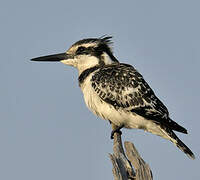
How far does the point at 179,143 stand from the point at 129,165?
241 centimetres

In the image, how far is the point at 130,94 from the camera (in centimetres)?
921

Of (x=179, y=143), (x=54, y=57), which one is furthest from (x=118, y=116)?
(x=54, y=57)

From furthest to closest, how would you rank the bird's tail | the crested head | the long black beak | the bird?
the long black beak
the crested head
the bird
the bird's tail

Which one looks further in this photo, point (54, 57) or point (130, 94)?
point (54, 57)

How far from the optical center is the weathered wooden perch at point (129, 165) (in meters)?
6.15

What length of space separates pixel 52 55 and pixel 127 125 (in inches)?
110

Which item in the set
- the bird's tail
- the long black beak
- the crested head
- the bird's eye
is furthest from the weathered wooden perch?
the long black beak

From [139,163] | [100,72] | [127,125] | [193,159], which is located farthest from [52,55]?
[139,163]

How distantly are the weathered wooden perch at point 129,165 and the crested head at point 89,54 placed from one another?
348cm

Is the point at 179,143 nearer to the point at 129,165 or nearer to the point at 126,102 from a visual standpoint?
the point at 126,102

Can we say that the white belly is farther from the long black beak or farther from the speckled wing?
the long black beak

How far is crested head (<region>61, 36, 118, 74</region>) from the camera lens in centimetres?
1025

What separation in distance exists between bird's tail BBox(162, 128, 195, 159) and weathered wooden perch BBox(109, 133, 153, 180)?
1840mm

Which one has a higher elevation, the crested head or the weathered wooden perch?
the crested head
